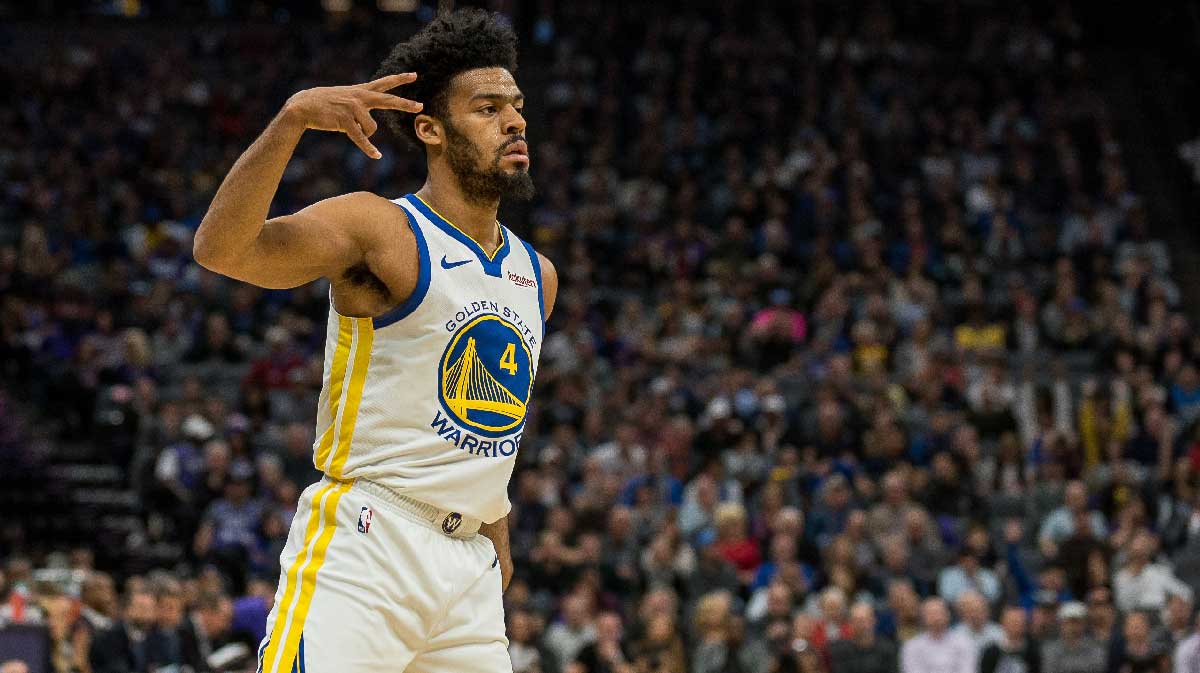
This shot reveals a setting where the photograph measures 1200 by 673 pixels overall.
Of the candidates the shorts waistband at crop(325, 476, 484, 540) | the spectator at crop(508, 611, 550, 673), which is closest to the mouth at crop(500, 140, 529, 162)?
the shorts waistband at crop(325, 476, 484, 540)

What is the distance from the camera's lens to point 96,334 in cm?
1750

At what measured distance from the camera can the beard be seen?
455 centimetres

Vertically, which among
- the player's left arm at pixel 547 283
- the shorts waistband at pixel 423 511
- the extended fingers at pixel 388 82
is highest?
the extended fingers at pixel 388 82

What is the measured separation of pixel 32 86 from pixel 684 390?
1155 cm

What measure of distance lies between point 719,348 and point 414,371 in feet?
43.1

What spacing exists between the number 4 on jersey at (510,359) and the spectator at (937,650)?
9019mm

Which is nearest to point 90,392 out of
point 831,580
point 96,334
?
point 96,334

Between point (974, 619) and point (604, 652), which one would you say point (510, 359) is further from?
point (974, 619)

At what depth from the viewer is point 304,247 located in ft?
12.9

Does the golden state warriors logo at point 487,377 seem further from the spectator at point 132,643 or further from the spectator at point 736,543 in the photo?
the spectator at point 736,543

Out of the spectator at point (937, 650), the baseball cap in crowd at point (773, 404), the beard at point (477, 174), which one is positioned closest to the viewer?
the beard at point (477, 174)

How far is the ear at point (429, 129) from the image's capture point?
461 centimetres

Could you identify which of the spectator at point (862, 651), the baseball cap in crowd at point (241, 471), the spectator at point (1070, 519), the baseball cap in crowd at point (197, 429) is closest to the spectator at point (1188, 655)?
the spectator at point (1070, 519)

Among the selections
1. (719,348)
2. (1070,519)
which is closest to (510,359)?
(1070,519)
